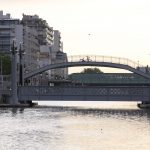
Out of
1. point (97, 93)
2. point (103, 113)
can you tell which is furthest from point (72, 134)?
point (97, 93)

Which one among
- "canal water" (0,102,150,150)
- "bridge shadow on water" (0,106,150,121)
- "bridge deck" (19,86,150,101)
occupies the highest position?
"bridge deck" (19,86,150,101)

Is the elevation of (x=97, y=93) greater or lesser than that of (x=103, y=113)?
greater

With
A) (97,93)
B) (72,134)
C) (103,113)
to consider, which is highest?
(97,93)

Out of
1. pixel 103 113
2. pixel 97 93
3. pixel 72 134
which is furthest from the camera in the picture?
pixel 97 93

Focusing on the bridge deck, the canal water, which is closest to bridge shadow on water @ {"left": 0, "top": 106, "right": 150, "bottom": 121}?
the canal water

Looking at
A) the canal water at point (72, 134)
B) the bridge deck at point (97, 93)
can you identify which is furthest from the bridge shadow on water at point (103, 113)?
the bridge deck at point (97, 93)

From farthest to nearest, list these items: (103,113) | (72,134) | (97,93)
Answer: (97,93), (103,113), (72,134)

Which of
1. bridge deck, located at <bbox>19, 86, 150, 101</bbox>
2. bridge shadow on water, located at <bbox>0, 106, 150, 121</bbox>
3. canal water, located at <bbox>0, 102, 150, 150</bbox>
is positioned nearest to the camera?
canal water, located at <bbox>0, 102, 150, 150</bbox>

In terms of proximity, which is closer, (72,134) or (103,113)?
(72,134)

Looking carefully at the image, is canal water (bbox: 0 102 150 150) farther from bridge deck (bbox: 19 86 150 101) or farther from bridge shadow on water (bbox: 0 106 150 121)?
bridge deck (bbox: 19 86 150 101)

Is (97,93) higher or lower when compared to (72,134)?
higher

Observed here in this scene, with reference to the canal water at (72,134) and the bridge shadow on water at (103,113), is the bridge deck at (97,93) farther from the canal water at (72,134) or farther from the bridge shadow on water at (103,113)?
the canal water at (72,134)

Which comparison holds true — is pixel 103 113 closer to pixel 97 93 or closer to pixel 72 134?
pixel 97 93

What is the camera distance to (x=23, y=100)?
148000 millimetres
